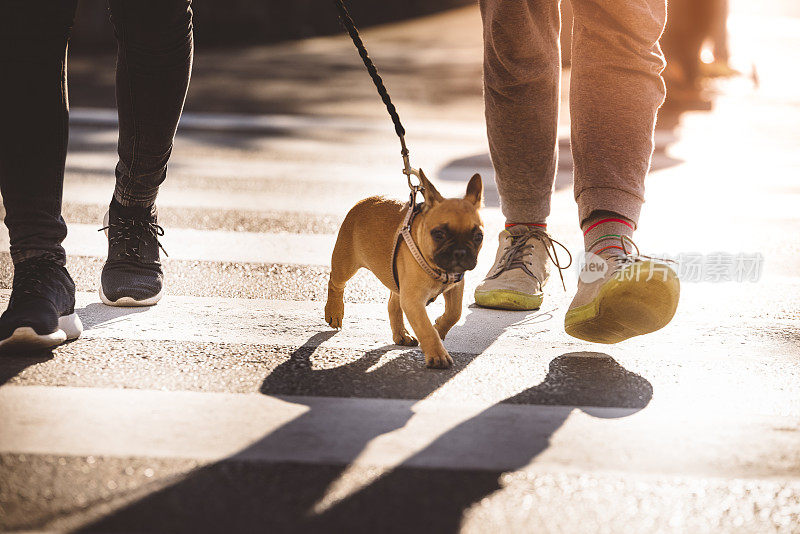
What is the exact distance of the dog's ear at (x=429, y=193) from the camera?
2.70 metres

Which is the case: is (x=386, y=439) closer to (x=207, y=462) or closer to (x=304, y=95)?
(x=207, y=462)

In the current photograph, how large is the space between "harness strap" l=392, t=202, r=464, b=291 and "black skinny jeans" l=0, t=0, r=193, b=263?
36.5 inches

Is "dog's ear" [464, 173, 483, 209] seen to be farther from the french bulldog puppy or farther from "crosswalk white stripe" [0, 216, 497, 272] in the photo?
"crosswalk white stripe" [0, 216, 497, 272]

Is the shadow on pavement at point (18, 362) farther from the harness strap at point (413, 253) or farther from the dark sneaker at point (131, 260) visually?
the harness strap at point (413, 253)

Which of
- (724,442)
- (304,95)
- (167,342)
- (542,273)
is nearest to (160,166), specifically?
(167,342)

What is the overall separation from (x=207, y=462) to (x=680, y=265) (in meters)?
2.59

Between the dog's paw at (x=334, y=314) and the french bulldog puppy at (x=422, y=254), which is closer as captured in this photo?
the french bulldog puppy at (x=422, y=254)

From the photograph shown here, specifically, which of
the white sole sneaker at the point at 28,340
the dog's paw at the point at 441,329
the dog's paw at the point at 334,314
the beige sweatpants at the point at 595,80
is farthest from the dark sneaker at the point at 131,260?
the beige sweatpants at the point at 595,80

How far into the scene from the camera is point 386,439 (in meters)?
2.19

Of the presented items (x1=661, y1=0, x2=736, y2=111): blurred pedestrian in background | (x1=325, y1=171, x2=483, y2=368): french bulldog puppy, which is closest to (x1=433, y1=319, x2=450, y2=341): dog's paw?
(x1=325, y1=171, x2=483, y2=368): french bulldog puppy

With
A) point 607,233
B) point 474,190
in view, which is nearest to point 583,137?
point 607,233

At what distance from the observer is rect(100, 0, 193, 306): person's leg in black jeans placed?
309cm

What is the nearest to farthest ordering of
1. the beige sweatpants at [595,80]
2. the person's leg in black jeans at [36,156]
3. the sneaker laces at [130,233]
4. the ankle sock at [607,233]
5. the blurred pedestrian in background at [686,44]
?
the person's leg in black jeans at [36,156] < the ankle sock at [607,233] < the beige sweatpants at [595,80] < the sneaker laces at [130,233] < the blurred pedestrian in background at [686,44]

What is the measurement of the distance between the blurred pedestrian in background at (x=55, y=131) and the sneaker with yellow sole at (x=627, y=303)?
4.64ft
